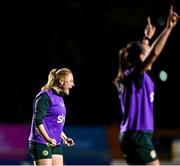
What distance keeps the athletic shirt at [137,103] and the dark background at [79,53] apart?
1910cm

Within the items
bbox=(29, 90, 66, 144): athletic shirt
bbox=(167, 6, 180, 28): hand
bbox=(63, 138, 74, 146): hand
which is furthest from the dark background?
bbox=(167, 6, 180, 28): hand

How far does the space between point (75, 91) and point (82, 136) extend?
264 inches

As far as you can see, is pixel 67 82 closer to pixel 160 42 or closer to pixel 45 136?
pixel 45 136

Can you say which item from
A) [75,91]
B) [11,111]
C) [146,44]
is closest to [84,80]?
[75,91]

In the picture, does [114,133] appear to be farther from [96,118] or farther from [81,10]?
[81,10]

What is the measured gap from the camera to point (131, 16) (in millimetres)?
29312

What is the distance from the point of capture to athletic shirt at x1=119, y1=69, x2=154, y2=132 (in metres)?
5.90

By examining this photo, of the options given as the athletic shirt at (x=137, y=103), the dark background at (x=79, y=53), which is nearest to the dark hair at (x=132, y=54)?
the athletic shirt at (x=137, y=103)

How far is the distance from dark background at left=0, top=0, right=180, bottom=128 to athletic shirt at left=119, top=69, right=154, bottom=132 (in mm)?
19104

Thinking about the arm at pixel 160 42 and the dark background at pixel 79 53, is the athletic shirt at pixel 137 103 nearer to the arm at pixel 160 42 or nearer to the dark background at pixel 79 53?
the arm at pixel 160 42

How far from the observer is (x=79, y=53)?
28703 millimetres

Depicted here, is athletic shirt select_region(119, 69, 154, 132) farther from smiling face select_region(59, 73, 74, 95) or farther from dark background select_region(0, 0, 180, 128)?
dark background select_region(0, 0, 180, 128)

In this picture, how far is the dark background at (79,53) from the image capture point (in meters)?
26.2

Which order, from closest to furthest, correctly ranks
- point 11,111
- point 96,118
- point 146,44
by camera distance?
point 146,44 → point 11,111 → point 96,118
